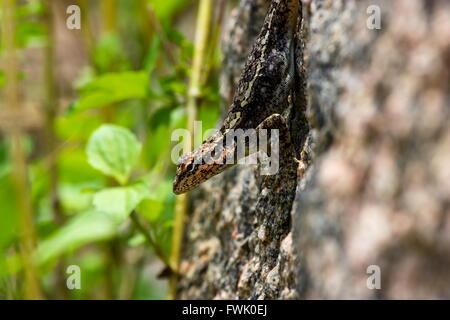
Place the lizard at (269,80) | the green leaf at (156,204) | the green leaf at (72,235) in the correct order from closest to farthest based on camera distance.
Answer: the lizard at (269,80) → the green leaf at (156,204) → the green leaf at (72,235)

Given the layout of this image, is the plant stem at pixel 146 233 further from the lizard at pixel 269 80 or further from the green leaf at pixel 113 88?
the green leaf at pixel 113 88

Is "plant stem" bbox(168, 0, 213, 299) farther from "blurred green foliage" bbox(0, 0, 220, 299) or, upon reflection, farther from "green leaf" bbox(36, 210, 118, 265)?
"green leaf" bbox(36, 210, 118, 265)

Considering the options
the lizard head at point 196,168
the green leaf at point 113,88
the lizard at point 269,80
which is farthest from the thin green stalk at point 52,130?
the lizard at point 269,80

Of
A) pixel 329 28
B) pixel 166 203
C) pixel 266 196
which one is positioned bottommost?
pixel 166 203

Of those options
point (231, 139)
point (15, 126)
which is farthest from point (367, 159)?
point (15, 126)

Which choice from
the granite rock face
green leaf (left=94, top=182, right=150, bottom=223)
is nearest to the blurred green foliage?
green leaf (left=94, top=182, right=150, bottom=223)
